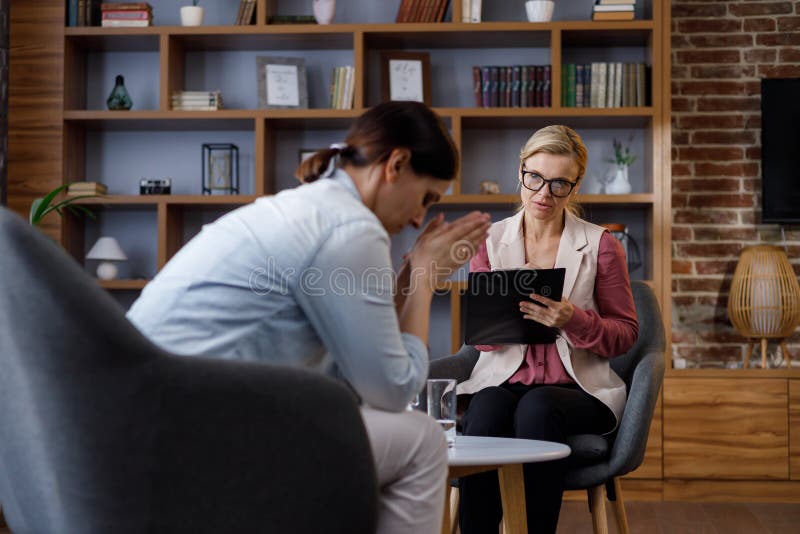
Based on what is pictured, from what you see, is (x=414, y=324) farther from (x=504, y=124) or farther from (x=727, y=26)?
(x=727, y=26)

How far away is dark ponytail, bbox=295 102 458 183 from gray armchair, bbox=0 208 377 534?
41 cm

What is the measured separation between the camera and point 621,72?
161 inches

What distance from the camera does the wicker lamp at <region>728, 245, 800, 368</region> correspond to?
4059 millimetres

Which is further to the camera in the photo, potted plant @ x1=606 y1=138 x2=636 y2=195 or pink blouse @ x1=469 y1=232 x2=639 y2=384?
potted plant @ x1=606 y1=138 x2=636 y2=195

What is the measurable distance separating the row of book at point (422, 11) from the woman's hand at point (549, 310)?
2122 mm

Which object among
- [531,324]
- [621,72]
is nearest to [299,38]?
[621,72]

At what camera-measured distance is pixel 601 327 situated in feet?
7.86

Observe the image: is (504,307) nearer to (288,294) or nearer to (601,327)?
(601,327)

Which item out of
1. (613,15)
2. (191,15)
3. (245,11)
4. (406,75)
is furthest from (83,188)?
(613,15)

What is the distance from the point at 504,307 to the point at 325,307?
1141 millimetres

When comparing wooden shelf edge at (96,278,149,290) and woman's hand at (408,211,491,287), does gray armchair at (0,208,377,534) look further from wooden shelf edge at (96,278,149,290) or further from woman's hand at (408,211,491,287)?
wooden shelf edge at (96,278,149,290)

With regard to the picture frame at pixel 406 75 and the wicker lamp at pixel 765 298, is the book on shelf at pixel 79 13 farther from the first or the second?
the wicker lamp at pixel 765 298

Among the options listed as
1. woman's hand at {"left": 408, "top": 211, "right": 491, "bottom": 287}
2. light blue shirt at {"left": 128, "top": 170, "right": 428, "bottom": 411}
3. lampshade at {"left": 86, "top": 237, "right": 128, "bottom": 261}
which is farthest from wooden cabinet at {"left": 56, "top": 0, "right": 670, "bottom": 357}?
light blue shirt at {"left": 128, "top": 170, "right": 428, "bottom": 411}

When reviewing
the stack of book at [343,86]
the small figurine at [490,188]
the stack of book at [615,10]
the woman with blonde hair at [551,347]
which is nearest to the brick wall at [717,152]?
the stack of book at [615,10]
